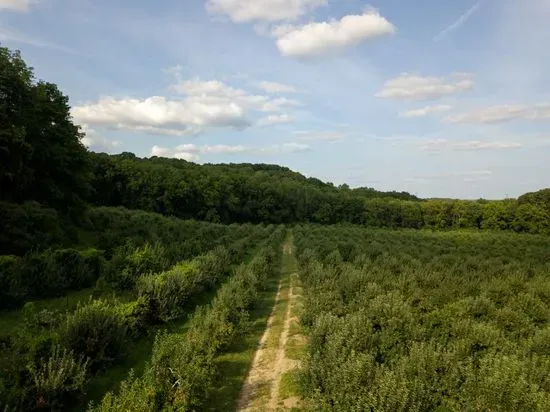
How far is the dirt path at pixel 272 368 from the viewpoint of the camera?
11.9 metres

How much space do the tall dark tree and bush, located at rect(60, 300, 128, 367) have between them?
25.1m

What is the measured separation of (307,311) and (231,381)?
4.76 metres

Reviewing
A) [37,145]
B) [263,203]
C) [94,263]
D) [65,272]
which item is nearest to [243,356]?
[65,272]

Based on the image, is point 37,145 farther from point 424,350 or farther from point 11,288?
point 424,350

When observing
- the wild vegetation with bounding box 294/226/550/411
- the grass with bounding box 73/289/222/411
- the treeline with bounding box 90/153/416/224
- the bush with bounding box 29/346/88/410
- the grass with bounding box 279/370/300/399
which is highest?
the treeline with bounding box 90/153/416/224

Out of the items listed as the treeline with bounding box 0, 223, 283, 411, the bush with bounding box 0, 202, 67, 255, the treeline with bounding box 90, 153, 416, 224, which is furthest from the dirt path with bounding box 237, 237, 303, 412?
the treeline with bounding box 90, 153, 416, 224

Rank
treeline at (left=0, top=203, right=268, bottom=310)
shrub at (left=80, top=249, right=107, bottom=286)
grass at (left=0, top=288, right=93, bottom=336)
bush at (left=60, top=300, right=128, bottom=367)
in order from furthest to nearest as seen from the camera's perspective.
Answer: shrub at (left=80, top=249, right=107, bottom=286) → treeline at (left=0, top=203, right=268, bottom=310) → grass at (left=0, top=288, right=93, bottom=336) → bush at (left=60, top=300, right=128, bottom=367)

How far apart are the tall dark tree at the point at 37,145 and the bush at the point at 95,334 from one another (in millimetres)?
25084

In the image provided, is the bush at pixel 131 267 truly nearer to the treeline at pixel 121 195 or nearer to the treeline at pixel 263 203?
the treeline at pixel 121 195

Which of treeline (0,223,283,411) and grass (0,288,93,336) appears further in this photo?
grass (0,288,93,336)

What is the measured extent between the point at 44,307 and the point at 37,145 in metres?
25.5

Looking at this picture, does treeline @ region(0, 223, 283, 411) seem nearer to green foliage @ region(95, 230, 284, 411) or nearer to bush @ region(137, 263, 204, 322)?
bush @ region(137, 263, 204, 322)

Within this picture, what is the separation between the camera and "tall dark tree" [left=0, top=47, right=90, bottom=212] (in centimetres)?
3462

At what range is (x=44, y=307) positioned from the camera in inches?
792
